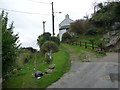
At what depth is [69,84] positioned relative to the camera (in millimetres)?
8742

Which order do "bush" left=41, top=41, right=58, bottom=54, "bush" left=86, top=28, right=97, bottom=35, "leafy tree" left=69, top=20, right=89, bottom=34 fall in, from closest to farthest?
1. "bush" left=41, top=41, right=58, bottom=54
2. "bush" left=86, top=28, right=97, bottom=35
3. "leafy tree" left=69, top=20, right=89, bottom=34

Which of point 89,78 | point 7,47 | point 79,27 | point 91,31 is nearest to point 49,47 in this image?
point 89,78

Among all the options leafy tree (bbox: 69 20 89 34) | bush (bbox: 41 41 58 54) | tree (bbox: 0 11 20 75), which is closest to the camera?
tree (bbox: 0 11 20 75)

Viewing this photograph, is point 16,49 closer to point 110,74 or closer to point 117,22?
point 110,74

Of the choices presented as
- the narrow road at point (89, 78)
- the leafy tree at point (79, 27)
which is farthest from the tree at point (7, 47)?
the leafy tree at point (79, 27)

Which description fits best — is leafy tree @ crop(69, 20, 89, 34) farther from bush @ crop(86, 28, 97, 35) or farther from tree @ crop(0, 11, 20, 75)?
tree @ crop(0, 11, 20, 75)

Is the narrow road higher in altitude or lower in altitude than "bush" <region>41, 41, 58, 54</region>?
lower

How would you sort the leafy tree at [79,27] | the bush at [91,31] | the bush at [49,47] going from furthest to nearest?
the leafy tree at [79,27], the bush at [91,31], the bush at [49,47]

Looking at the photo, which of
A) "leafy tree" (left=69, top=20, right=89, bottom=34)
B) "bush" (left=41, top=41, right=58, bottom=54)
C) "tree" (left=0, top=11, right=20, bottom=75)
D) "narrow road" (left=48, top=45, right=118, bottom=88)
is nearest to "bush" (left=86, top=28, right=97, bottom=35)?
"leafy tree" (left=69, top=20, right=89, bottom=34)

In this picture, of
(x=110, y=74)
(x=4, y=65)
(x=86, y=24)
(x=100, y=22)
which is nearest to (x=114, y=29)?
(x=100, y=22)

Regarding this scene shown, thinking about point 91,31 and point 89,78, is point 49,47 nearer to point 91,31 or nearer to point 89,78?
point 89,78

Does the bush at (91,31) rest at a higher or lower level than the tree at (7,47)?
higher

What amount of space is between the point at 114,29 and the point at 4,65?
23403 millimetres

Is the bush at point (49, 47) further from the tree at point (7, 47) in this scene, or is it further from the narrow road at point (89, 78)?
the tree at point (7, 47)
